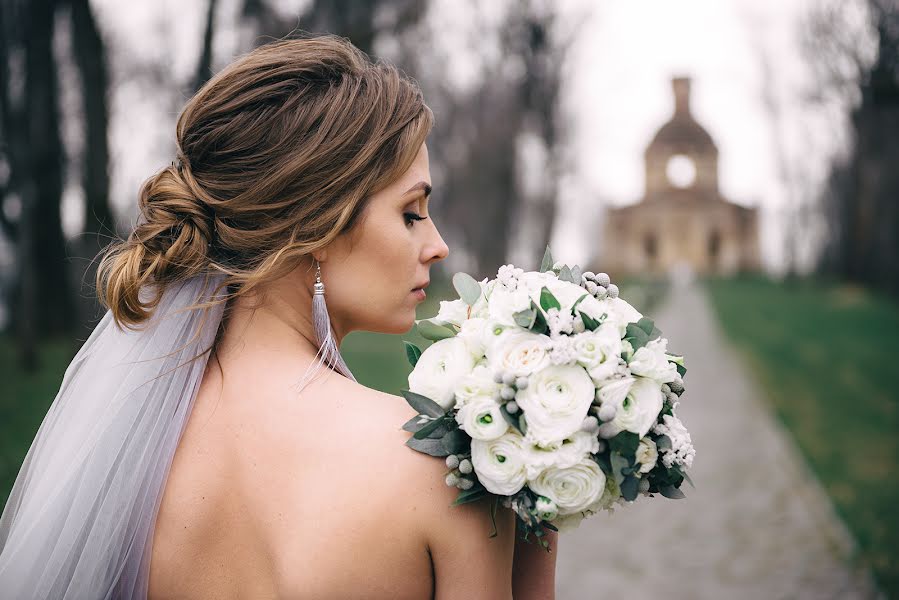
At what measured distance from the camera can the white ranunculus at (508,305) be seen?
193 centimetres

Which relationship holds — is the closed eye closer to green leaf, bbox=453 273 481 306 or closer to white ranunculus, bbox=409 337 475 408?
green leaf, bbox=453 273 481 306

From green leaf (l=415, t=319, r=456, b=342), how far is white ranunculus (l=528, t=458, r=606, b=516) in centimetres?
45

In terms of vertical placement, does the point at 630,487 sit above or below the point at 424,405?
below

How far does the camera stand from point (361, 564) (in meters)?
1.80

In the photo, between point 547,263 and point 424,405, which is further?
point 547,263

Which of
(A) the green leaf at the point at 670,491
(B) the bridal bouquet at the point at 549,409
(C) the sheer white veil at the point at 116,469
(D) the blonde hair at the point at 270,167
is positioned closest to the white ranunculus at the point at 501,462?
(B) the bridal bouquet at the point at 549,409

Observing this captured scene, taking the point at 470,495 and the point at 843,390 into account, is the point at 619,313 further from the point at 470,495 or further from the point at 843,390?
the point at 843,390

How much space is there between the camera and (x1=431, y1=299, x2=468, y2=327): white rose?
6.88 feet

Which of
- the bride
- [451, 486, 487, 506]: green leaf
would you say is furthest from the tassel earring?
[451, 486, 487, 506]: green leaf

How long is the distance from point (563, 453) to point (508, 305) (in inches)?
14.9

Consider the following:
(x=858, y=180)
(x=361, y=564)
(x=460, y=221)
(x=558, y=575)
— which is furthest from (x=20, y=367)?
(x=858, y=180)

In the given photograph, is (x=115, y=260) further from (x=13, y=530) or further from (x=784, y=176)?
(x=784, y=176)

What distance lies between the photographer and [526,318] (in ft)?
6.23

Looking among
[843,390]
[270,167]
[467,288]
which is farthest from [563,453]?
[843,390]
